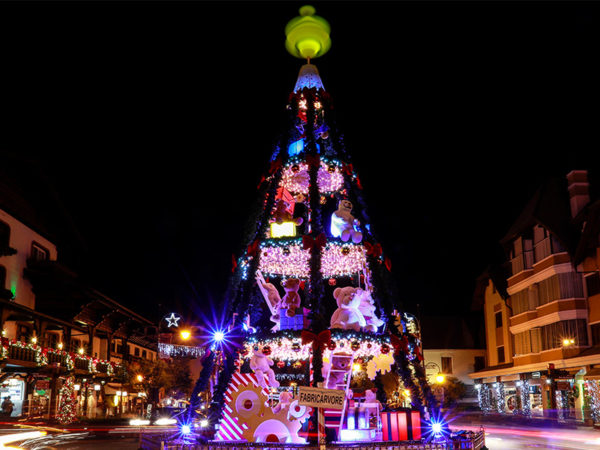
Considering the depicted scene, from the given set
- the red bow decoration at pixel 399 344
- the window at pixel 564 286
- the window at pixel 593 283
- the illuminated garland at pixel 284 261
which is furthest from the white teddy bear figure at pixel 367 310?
the window at pixel 564 286

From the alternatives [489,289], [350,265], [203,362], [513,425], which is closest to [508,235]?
[489,289]

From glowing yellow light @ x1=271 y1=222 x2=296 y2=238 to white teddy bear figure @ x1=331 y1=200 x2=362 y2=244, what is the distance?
5.17ft

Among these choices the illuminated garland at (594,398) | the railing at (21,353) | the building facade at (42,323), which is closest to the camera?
the railing at (21,353)

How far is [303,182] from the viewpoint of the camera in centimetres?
1639

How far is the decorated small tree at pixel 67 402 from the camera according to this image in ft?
107

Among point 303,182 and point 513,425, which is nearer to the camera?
point 303,182

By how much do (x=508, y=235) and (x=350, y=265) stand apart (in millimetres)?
32538

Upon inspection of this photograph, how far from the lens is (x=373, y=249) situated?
15.1m

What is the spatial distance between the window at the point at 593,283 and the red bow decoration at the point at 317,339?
1076 inches

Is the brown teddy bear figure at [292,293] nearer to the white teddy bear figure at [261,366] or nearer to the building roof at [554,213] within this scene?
the white teddy bear figure at [261,366]

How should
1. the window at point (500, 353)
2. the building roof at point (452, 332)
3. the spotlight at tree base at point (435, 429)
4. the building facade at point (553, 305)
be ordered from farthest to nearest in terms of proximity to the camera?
the building roof at point (452, 332) < the window at point (500, 353) < the building facade at point (553, 305) < the spotlight at tree base at point (435, 429)

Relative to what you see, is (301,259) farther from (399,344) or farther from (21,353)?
(21,353)

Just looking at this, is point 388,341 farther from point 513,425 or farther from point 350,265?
point 513,425

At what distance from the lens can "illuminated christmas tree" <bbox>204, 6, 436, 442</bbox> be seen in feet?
45.3
